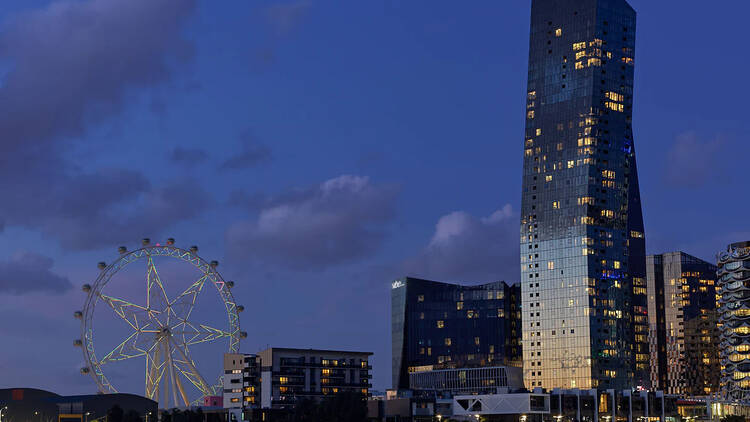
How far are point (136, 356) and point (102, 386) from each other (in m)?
7.86

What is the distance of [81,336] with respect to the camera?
198m

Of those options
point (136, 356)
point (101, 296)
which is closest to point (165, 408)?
point (136, 356)

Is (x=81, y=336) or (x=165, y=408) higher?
(x=81, y=336)

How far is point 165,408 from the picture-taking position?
7825 inches

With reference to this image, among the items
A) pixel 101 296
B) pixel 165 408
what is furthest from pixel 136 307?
pixel 165 408

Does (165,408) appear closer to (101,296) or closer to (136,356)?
(136,356)

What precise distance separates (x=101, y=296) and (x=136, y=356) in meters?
12.5

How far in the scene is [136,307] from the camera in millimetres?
199875

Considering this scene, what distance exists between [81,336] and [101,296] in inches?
309

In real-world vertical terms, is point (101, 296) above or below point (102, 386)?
above

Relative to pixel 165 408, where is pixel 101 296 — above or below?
above

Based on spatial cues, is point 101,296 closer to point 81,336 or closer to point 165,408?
point 81,336

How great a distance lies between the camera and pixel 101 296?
199 metres

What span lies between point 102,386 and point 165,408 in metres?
11.8
